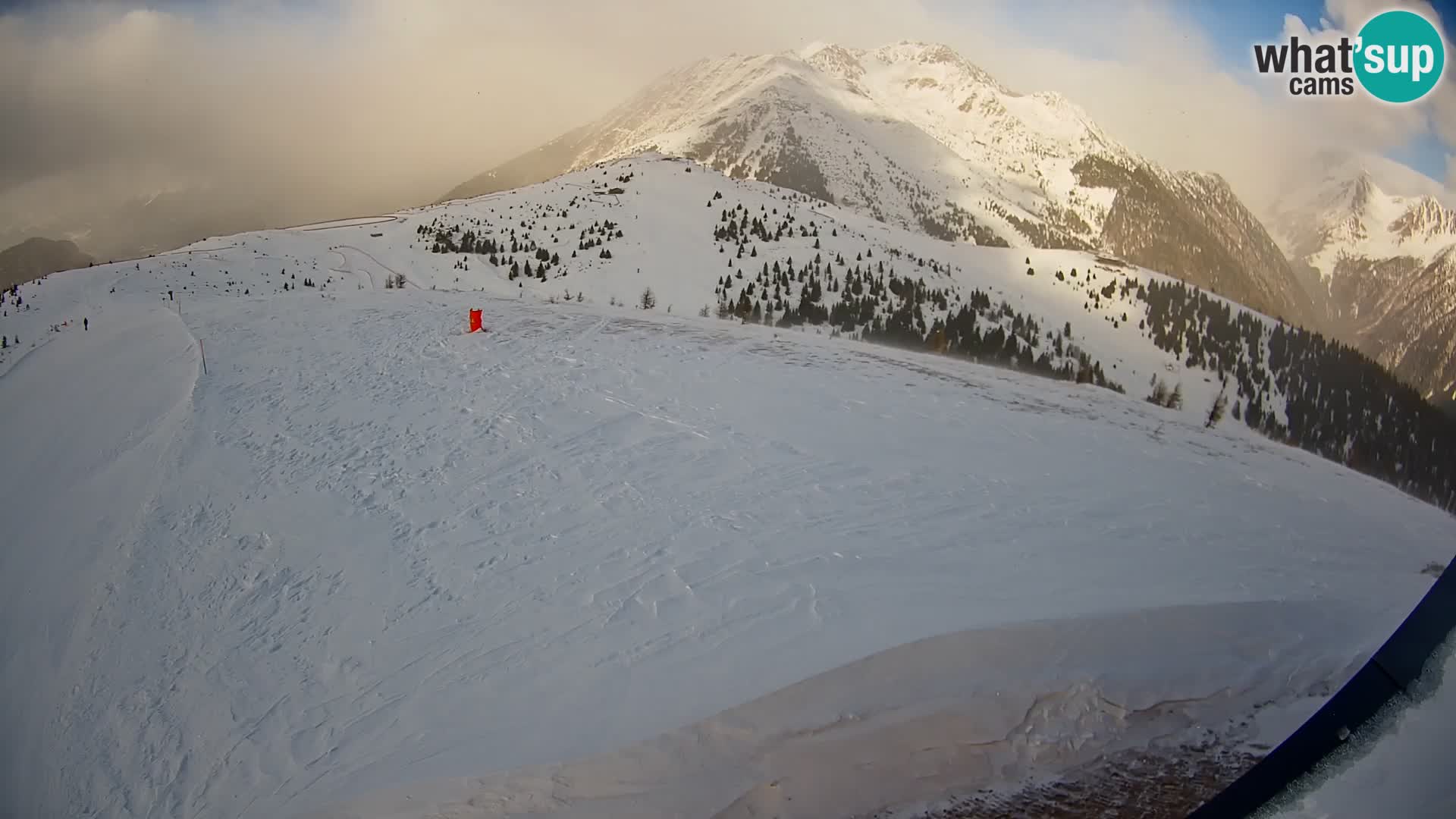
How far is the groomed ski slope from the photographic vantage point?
321 cm

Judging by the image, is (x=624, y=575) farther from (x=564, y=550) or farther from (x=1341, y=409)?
(x=1341, y=409)

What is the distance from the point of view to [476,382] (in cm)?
844

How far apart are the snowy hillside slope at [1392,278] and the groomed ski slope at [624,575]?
52cm

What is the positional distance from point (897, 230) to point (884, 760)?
42120 millimetres

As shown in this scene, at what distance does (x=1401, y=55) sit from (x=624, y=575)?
4222mm

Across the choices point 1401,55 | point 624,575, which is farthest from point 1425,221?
point 624,575

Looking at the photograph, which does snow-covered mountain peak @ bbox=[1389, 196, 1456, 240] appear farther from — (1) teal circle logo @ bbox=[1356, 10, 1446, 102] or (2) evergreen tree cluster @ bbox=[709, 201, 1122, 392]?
(2) evergreen tree cluster @ bbox=[709, 201, 1122, 392]

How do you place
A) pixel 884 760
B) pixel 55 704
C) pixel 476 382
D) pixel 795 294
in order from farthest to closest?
pixel 795 294 → pixel 476 382 → pixel 55 704 → pixel 884 760

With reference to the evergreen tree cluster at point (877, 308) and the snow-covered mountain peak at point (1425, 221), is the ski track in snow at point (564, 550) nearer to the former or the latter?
the snow-covered mountain peak at point (1425, 221)

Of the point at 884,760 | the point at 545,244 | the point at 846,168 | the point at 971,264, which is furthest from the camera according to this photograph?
the point at 846,168

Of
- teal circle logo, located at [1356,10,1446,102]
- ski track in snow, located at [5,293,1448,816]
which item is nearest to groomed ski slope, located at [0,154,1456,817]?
ski track in snow, located at [5,293,1448,816]

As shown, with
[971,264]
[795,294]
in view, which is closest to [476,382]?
[795,294]

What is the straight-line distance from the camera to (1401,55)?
2.18 metres

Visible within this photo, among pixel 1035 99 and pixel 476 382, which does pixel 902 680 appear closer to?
pixel 476 382
